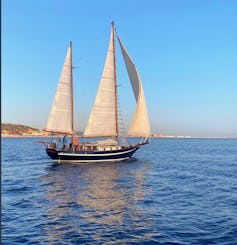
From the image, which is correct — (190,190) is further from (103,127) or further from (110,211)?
(103,127)

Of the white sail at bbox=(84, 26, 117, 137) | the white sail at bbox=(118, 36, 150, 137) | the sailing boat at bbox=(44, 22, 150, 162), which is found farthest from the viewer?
the white sail at bbox=(118, 36, 150, 137)

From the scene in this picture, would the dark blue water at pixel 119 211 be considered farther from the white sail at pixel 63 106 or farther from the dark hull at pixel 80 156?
the white sail at pixel 63 106

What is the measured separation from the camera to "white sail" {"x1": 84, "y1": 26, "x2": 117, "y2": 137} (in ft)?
162

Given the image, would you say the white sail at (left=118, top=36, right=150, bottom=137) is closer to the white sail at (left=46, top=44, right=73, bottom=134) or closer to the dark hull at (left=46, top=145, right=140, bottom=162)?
the dark hull at (left=46, top=145, right=140, bottom=162)

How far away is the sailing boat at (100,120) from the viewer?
156ft

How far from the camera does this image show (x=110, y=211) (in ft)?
59.4

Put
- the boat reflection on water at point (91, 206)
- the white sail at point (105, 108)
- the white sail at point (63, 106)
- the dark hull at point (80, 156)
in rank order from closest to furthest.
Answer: the boat reflection on water at point (91, 206) < the dark hull at point (80, 156) < the white sail at point (63, 106) < the white sail at point (105, 108)

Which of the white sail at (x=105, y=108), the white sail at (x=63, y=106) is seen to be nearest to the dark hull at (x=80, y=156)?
the white sail at (x=105, y=108)

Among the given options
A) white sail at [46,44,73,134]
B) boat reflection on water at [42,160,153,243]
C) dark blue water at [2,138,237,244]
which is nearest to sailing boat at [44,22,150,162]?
white sail at [46,44,73,134]

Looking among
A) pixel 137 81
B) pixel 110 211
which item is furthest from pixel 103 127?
pixel 110 211

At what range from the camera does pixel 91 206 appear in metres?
19.4

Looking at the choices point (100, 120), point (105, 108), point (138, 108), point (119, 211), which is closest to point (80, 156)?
point (100, 120)

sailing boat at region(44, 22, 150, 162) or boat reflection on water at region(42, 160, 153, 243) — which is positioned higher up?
sailing boat at region(44, 22, 150, 162)

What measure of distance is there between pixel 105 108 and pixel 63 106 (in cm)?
702
